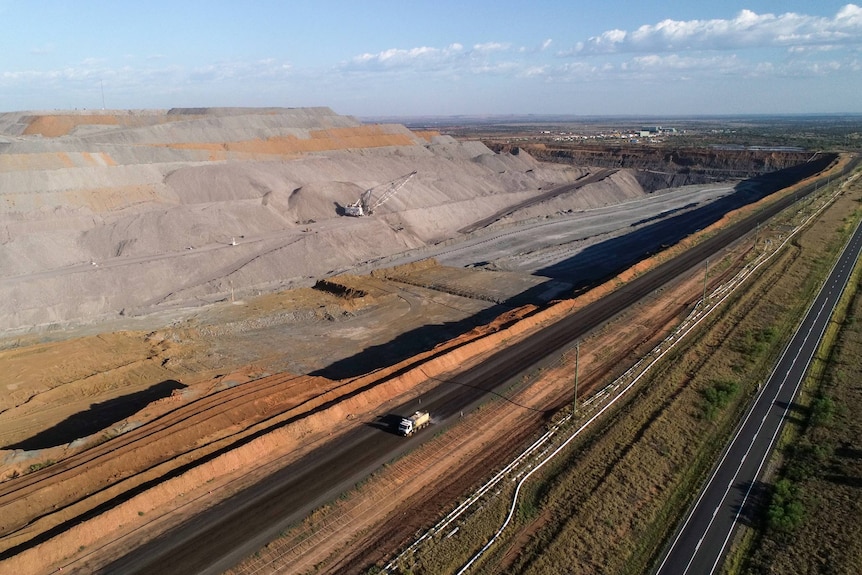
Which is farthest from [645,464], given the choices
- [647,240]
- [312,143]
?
[312,143]

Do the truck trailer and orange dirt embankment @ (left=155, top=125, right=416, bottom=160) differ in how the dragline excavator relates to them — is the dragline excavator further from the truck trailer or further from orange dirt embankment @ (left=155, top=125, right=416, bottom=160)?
the truck trailer

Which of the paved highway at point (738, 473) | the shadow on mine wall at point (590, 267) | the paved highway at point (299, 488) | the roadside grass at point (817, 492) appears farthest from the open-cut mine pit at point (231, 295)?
the roadside grass at point (817, 492)

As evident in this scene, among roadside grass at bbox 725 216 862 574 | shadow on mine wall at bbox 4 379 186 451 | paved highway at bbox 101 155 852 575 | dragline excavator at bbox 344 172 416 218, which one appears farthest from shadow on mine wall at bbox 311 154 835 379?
dragline excavator at bbox 344 172 416 218

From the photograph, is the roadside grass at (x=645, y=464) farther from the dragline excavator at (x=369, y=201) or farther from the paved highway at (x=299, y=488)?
the dragline excavator at (x=369, y=201)

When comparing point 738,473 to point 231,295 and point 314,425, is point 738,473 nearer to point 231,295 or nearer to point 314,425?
point 314,425

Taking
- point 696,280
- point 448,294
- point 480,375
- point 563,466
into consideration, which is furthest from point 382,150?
point 563,466

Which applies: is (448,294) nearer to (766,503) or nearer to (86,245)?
(766,503)
